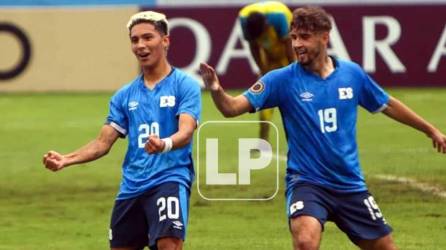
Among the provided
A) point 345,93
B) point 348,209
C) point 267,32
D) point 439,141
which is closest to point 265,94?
point 345,93

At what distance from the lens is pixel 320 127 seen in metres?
8.53

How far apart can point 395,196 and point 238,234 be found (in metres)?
2.55

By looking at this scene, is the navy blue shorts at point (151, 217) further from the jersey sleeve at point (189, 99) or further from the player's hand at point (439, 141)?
the player's hand at point (439, 141)

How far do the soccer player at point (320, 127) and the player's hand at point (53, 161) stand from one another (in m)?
1.01

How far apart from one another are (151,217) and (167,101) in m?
0.71

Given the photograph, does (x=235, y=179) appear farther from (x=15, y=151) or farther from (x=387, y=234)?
(x=387, y=234)

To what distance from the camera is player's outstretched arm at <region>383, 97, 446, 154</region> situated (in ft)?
28.7

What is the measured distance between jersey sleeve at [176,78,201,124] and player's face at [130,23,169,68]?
0.76ft

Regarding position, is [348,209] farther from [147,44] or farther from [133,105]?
[147,44]

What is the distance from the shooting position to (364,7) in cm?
2562

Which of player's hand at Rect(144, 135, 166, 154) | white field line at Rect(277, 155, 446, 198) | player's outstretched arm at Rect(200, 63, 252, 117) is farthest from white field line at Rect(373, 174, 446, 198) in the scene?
player's hand at Rect(144, 135, 166, 154)

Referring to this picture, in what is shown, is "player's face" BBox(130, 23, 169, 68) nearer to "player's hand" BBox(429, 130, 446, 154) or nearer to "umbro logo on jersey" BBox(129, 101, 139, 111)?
"umbro logo on jersey" BBox(129, 101, 139, 111)

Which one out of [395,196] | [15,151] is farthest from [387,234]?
[15,151]

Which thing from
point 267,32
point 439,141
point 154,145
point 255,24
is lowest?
point 267,32
